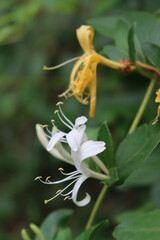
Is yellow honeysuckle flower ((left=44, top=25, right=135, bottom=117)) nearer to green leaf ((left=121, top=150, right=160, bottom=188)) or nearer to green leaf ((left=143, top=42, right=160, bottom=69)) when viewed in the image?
green leaf ((left=143, top=42, right=160, bottom=69))

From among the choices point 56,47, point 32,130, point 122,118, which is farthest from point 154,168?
point 32,130

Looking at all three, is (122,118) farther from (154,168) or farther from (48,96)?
(48,96)

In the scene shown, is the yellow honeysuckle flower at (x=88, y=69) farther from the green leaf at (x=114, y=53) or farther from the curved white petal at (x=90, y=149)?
the curved white petal at (x=90, y=149)

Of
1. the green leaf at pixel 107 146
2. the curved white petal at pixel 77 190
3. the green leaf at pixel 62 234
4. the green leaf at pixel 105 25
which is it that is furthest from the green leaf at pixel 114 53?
the green leaf at pixel 62 234

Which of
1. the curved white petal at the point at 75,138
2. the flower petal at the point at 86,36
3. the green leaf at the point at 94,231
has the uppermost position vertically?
the flower petal at the point at 86,36

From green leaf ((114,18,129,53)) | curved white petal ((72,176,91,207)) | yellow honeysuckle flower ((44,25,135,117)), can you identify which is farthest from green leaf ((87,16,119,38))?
curved white petal ((72,176,91,207))
